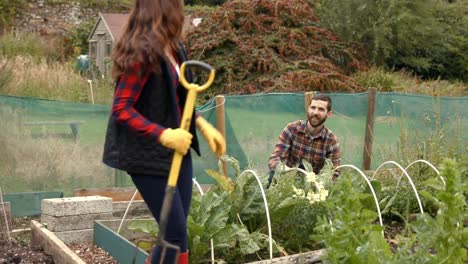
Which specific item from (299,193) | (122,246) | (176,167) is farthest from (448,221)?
(122,246)

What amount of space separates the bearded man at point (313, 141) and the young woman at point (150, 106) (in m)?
2.57

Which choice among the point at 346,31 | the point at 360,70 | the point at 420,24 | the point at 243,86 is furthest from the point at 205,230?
the point at 420,24

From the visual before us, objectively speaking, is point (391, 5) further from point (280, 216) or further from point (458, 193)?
point (458, 193)

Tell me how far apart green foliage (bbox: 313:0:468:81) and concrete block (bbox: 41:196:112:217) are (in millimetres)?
14828

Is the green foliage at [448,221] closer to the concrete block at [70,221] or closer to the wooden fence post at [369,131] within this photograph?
the concrete block at [70,221]

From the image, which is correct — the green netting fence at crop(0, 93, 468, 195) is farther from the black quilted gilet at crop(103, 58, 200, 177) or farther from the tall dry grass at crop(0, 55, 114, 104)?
the tall dry grass at crop(0, 55, 114, 104)

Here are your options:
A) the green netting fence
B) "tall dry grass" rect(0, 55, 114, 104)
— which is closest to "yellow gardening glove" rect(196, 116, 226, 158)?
the green netting fence

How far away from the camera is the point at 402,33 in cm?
2062

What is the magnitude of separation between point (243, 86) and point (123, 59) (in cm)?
1219

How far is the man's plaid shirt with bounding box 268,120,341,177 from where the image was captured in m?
5.99

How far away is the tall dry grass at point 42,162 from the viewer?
7238 mm

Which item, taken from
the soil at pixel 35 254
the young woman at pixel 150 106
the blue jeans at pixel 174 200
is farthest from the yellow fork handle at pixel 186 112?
the soil at pixel 35 254

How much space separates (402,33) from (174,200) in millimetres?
18179

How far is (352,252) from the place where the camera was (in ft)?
10.6
